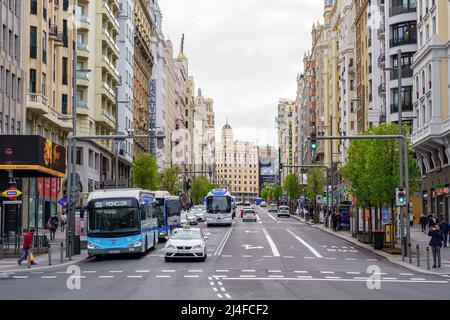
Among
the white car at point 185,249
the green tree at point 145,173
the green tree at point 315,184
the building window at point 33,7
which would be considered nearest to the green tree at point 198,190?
the green tree at point 315,184

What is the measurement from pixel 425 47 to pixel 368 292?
3911cm

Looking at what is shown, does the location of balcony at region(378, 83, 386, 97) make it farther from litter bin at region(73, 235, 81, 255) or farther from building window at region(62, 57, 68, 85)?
litter bin at region(73, 235, 81, 255)

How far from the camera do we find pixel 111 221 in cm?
3619

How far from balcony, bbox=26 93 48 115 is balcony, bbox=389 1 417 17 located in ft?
109

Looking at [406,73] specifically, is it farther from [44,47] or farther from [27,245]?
[27,245]

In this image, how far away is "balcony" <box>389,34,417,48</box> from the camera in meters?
70.8

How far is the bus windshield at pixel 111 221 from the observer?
36.1m

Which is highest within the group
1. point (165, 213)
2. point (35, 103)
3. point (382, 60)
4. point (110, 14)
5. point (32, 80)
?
point (110, 14)

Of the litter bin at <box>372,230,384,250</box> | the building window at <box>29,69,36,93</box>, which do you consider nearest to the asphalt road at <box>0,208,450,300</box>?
the litter bin at <box>372,230,384,250</box>

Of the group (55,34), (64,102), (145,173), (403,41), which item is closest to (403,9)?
(403,41)

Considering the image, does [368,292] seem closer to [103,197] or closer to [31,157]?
[103,197]

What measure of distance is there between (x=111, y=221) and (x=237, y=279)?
36.4 feet

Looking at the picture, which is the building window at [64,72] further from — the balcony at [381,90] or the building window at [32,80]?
the balcony at [381,90]

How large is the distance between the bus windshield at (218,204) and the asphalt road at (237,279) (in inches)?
1217
